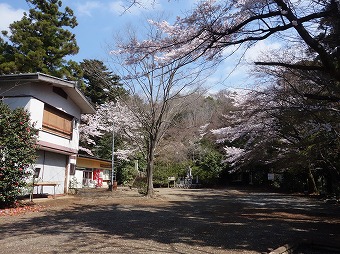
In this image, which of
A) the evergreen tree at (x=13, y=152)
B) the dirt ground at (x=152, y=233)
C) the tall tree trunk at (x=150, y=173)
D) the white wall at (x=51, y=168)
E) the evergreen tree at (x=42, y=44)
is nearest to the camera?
the dirt ground at (x=152, y=233)

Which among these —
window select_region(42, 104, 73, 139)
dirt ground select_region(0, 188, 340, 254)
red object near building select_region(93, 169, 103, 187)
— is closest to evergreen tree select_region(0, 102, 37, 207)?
dirt ground select_region(0, 188, 340, 254)

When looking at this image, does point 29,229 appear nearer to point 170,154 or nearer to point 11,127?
point 11,127

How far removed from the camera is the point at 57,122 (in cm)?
1622

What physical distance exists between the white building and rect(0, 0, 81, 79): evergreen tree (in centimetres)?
820

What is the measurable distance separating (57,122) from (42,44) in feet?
39.1

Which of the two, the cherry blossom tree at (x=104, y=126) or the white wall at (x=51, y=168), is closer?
the white wall at (x=51, y=168)

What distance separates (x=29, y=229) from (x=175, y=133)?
950 inches

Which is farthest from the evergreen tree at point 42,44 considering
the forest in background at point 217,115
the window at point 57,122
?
the window at point 57,122

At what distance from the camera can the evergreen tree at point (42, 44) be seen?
79.6ft

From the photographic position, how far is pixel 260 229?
25.7 feet

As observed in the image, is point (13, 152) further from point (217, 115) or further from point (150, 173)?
point (217, 115)

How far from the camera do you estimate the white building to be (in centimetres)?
1357

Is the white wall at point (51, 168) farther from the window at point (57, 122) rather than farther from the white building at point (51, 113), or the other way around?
the window at point (57, 122)

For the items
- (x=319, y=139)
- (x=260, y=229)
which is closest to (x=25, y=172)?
(x=260, y=229)
